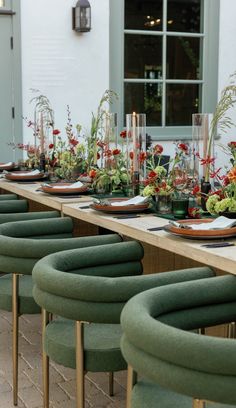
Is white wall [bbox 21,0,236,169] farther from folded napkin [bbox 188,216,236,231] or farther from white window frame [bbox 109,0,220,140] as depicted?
folded napkin [bbox 188,216,236,231]

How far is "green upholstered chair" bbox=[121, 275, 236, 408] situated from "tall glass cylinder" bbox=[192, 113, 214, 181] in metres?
1.22

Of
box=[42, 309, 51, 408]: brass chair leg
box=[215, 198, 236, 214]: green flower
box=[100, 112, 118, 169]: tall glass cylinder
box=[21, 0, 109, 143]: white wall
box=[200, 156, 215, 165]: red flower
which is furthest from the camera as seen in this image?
box=[21, 0, 109, 143]: white wall

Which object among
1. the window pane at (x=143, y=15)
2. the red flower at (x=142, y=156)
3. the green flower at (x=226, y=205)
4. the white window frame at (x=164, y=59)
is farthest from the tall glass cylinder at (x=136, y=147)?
the window pane at (x=143, y=15)

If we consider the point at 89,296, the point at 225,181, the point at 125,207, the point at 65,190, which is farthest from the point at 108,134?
the point at 89,296

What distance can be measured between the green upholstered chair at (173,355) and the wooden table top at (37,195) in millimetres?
1596

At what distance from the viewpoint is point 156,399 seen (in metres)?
1.81

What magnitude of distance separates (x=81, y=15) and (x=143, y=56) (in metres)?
0.92

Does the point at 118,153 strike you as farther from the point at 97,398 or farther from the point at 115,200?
the point at 97,398

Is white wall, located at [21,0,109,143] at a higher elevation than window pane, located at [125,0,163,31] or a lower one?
lower

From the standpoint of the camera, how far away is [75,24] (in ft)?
21.0

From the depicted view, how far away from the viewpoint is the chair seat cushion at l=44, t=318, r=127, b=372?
216 centimetres

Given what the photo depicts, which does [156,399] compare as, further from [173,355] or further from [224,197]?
[224,197]

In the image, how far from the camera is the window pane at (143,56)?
6.91m

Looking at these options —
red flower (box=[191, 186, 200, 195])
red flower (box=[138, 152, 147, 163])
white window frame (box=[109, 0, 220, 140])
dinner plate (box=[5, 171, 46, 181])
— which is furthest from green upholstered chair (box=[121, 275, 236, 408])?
white window frame (box=[109, 0, 220, 140])
